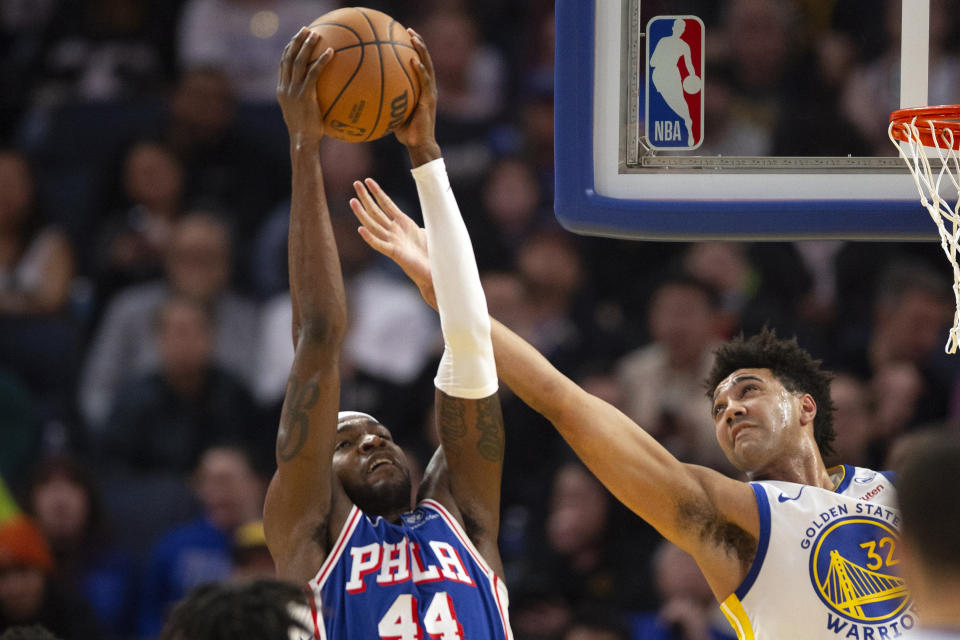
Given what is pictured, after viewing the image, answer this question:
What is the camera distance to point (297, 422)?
128 inches

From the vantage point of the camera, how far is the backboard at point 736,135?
12.9 feet

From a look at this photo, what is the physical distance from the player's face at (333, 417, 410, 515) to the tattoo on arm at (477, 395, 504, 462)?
0.89ft

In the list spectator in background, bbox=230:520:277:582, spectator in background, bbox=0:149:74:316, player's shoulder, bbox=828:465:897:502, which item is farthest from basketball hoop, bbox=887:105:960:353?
spectator in background, bbox=0:149:74:316

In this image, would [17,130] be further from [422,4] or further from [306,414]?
[306,414]

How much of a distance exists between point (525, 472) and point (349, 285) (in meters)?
1.38

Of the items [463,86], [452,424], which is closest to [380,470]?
[452,424]

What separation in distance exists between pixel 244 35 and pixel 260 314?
183 cm

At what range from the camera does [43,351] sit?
6.62 m

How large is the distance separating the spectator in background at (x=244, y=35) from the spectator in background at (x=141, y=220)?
0.71 metres

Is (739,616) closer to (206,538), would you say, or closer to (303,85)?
(303,85)

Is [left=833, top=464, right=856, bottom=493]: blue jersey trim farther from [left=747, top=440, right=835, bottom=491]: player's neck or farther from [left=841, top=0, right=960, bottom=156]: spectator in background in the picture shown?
[left=841, top=0, right=960, bottom=156]: spectator in background

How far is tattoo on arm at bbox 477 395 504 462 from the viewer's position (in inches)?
138

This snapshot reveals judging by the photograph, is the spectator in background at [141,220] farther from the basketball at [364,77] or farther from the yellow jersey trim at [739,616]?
the yellow jersey trim at [739,616]

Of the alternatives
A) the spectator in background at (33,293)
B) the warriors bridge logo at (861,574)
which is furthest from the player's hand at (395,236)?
the spectator in background at (33,293)
